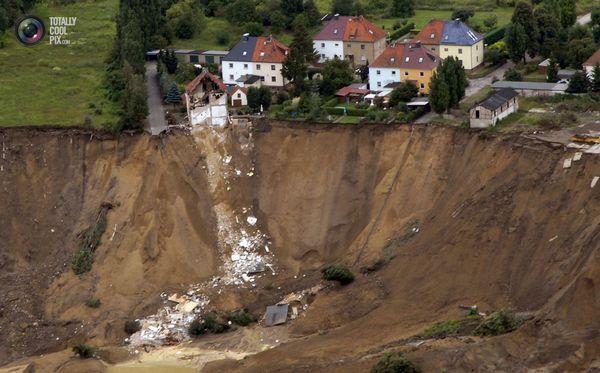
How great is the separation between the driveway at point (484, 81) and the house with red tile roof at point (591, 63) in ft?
18.0

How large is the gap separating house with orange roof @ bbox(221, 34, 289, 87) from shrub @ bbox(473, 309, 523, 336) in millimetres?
31760

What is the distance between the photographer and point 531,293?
61688mm

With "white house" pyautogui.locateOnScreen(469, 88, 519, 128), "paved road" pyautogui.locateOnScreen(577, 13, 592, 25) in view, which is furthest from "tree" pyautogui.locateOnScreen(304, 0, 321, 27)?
"white house" pyautogui.locateOnScreen(469, 88, 519, 128)

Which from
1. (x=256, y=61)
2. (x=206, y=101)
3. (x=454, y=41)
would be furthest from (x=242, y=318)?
(x=454, y=41)

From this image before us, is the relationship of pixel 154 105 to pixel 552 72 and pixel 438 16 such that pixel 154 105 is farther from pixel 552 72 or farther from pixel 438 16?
pixel 438 16

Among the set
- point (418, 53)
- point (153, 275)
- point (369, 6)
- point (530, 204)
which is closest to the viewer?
point (530, 204)

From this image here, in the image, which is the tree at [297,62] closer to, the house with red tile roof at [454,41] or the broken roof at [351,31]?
the broken roof at [351,31]

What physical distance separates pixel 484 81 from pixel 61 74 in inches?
1079

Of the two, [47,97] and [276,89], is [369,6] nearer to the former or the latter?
[276,89]

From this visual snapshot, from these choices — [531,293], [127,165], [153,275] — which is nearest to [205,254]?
[153,275]

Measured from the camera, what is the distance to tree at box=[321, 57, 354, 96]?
276 ft

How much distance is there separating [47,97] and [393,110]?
71.0 ft

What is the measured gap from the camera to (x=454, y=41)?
3465 inches

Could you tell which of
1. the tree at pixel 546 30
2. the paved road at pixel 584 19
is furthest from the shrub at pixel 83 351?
the paved road at pixel 584 19
